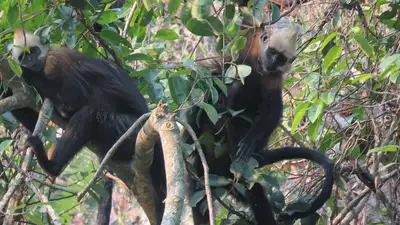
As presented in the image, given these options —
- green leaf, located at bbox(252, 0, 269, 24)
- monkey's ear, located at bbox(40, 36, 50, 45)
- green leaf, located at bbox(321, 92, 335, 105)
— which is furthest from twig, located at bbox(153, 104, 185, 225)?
monkey's ear, located at bbox(40, 36, 50, 45)

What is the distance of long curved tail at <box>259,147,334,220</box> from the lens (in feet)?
13.8

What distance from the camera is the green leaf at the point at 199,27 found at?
3418mm

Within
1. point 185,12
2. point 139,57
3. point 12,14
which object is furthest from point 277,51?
point 12,14

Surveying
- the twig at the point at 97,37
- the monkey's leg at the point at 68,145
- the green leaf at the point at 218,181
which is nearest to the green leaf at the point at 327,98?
the green leaf at the point at 218,181

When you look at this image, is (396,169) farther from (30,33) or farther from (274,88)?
(30,33)

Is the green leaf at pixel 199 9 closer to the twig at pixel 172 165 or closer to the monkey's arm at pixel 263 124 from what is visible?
the twig at pixel 172 165

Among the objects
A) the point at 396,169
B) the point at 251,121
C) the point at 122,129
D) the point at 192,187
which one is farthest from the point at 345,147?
the point at 122,129

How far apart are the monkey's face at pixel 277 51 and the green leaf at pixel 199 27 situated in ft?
3.45

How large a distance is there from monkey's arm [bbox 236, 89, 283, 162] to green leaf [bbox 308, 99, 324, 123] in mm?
501

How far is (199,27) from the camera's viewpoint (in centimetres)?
346

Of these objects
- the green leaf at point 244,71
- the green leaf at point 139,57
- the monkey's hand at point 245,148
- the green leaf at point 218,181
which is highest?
the green leaf at point 244,71

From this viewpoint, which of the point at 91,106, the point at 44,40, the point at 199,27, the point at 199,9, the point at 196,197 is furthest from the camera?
the point at 91,106

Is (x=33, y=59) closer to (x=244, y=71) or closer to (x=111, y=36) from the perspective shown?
(x=111, y=36)

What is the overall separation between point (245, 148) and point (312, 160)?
47 cm
